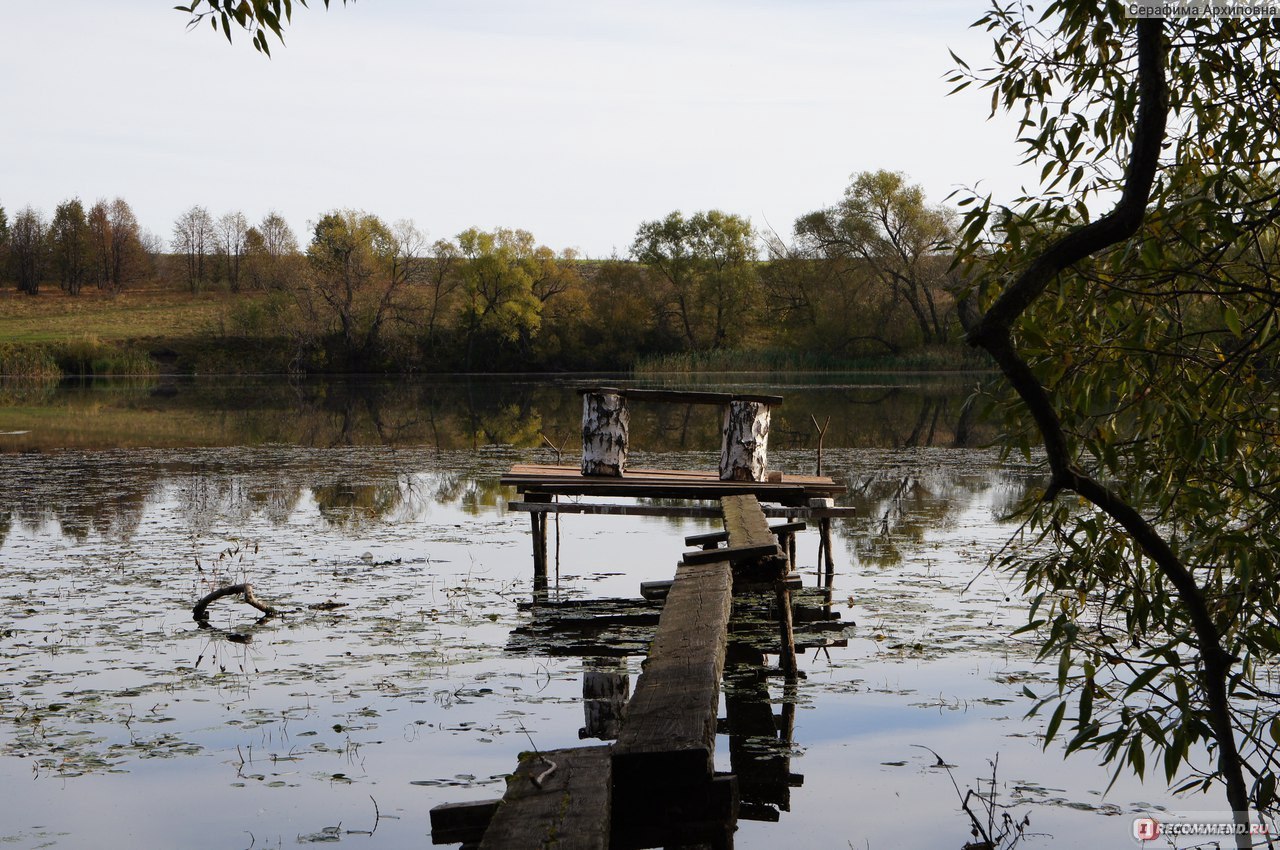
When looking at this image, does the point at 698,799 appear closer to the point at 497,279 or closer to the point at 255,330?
the point at 497,279

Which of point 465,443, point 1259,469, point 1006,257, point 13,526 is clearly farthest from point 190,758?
point 465,443

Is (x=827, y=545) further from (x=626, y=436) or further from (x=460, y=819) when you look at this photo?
(x=460, y=819)

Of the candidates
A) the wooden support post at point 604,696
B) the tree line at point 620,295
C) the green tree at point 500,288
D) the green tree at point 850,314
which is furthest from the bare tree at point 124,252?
the wooden support post at point 604,696

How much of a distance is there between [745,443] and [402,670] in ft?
18.2

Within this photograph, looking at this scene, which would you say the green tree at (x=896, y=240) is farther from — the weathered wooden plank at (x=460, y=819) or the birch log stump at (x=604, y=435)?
the weathered wooden plank at (x=460, y=819)

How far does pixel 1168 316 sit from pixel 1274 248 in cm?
54

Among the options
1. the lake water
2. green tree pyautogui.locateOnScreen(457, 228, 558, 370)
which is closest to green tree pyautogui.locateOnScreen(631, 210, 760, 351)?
green tree pyautogui.locateOnScreen(457, 228, 558, 370)

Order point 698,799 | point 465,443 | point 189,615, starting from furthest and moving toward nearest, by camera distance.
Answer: point 465,443 → point 189,615 → point 698,799

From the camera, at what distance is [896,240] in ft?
216

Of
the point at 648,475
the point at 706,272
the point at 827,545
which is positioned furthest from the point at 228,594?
the point at 706,272

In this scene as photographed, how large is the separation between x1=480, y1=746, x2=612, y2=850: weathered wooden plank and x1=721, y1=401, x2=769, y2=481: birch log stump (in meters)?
8.79

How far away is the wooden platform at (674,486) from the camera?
1277cm

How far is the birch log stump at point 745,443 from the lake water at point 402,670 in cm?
126

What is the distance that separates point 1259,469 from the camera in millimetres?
4676
